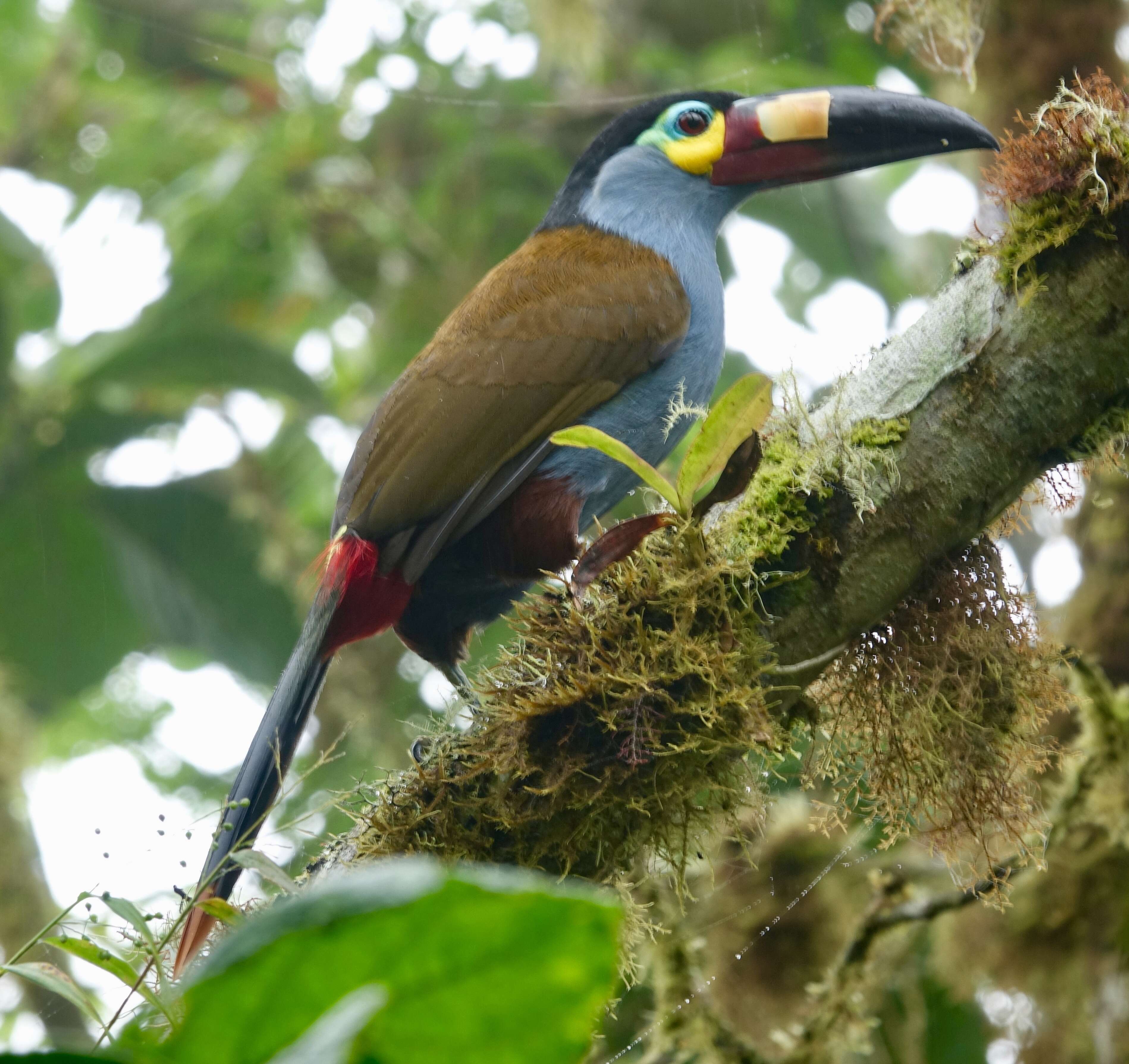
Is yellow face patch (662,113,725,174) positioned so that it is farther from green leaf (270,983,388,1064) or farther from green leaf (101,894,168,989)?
green leaf (270,983,388,1064)

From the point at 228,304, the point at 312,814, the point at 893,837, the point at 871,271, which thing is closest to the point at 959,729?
the point at 893,837

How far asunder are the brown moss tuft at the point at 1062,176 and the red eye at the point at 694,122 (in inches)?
51.7

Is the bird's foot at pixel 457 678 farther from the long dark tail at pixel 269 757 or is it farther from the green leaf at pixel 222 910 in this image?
the green leaf at pixel 222 910

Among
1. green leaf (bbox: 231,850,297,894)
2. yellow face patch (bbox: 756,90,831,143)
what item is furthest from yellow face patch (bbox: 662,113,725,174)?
green leaf (bbox: 231,850,297,894)

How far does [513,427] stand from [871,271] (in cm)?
332

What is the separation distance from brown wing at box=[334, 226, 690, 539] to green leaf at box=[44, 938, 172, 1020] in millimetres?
1146

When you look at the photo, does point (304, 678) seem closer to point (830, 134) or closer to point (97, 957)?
point (97, 957)

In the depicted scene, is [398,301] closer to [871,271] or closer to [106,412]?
Answer: [106,412]

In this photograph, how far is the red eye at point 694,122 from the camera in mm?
2875

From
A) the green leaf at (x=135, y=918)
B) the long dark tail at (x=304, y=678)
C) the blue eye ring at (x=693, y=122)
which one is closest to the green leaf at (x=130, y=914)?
the green leaf at (x=135, y=918)

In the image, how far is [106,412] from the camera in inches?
197

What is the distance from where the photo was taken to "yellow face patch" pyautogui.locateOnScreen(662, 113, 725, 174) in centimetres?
283

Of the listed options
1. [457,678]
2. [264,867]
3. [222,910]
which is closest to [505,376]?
[457,678]

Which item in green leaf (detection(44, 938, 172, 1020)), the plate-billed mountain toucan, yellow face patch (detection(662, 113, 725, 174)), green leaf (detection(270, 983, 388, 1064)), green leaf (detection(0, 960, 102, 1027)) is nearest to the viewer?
green leaf (detection(270, 983, 388, 1064))
